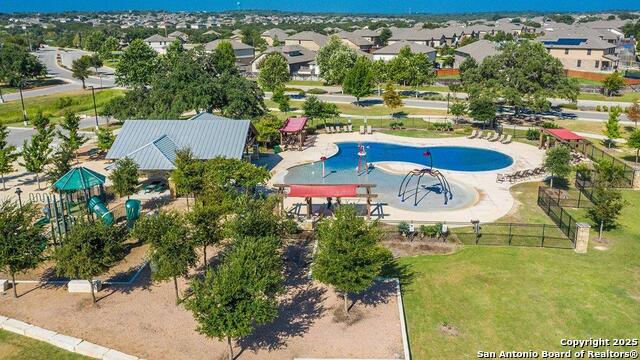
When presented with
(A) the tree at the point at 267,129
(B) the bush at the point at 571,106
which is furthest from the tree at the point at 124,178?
(B) the bush at the point at 571,106

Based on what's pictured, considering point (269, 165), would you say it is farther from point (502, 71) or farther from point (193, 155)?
point (502, 71)

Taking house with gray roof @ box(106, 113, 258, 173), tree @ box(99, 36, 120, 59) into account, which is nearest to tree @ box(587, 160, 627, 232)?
house with gray roof @ box(106, 113, 258, 173)

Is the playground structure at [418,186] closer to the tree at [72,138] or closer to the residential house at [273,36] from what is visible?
the tree at [72,138]

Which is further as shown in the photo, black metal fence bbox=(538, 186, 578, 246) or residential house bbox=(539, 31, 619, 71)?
residential house bbox=(539, 31, 619, 71)

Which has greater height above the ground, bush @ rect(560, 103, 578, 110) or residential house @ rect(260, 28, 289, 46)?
residential house @ rect(260, 28, 289, 46)

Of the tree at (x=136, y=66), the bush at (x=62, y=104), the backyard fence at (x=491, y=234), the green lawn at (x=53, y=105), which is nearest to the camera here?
the backyard fence at (x=491, y=234)

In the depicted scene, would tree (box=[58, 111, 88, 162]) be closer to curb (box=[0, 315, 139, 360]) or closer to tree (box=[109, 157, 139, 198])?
tree (box=[109, 157, 139, 198])

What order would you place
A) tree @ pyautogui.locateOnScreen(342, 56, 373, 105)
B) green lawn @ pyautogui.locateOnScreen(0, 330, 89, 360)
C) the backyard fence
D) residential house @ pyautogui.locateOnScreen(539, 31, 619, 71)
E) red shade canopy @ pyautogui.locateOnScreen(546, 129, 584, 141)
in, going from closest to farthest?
green lawn @ pyautogui.locateOnScreen(0, 330, 89, 360)
the backyard fence
red shade canopy @ pyautogui.locateOnScreen(546, 129, 584, 141)
tree @ pyautogui.locateOnScreen(342, 56, 373, 105)
residential house @ pyautogui.locateOnScreen(539, 31, 619, 71)
